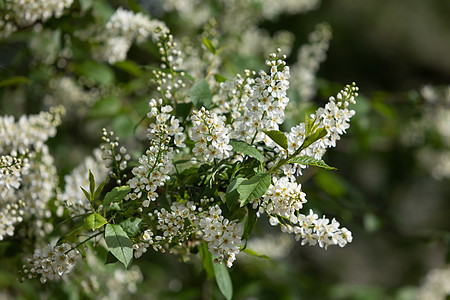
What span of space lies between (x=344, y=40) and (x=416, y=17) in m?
1.13

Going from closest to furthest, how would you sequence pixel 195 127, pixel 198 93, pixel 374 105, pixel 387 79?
pixel 195 127, pixel 198 93, pixel 374 105, pixel 387 79

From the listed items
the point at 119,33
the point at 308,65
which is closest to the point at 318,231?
the point at 119,33

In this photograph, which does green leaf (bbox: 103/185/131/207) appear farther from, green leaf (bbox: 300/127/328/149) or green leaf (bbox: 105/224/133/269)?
green leaf (bbox: 300/127/328/149)

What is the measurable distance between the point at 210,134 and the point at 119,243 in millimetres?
394

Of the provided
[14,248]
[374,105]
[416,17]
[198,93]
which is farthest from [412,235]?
[416,17]

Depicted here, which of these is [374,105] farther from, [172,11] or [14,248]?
[14,248]

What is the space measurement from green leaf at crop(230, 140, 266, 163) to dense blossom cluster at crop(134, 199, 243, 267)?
A: 0.17 metres

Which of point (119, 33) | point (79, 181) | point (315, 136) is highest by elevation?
point (315, 136)

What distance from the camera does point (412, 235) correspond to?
3217mm

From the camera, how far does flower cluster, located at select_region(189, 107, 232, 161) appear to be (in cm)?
132

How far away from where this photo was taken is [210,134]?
1332 millimetres

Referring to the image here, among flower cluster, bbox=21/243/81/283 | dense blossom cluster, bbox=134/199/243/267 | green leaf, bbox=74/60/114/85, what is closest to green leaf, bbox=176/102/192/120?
dense blossom cluster, bbox=134/199/243/267

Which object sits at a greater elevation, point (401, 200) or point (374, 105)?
point (401, 200)

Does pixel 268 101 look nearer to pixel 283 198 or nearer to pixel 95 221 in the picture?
pixel 283 198
